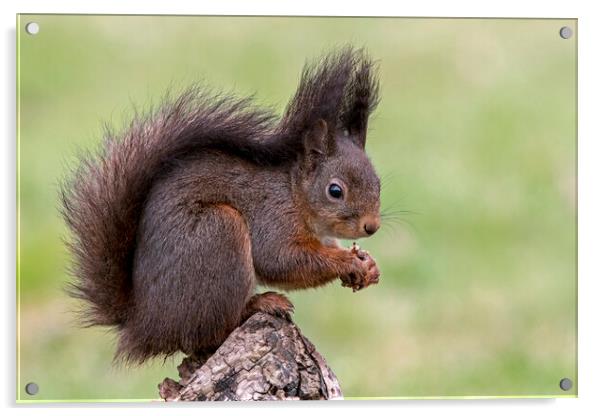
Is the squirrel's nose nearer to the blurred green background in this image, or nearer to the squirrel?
the squirrel

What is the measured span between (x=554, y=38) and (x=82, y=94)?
126 cm

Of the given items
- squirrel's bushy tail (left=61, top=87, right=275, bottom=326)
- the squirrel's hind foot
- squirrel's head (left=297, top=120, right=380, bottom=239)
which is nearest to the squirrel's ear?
squirrel's head (left=297, top=120, right=380, bottom=239)

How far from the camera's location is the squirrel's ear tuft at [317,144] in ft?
8.05

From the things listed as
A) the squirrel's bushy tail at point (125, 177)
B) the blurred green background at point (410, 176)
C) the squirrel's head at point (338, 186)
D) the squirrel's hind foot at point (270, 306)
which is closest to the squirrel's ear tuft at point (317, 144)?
the squirrel's head at point (338, 186)

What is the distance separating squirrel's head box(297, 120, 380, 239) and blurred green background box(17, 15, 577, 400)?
0.23 metres

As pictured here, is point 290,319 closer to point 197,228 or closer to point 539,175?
point 197,228

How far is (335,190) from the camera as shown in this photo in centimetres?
247

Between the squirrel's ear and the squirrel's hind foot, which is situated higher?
the squirrel's ear

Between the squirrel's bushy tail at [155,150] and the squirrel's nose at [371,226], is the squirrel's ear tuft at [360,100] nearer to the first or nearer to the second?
the squirrel's bushy tail at [155,150]

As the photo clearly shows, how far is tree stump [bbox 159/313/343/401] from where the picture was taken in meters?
2.30

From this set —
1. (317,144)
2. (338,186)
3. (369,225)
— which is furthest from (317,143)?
(369,225)
